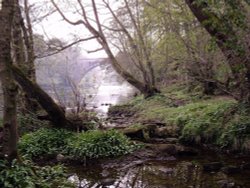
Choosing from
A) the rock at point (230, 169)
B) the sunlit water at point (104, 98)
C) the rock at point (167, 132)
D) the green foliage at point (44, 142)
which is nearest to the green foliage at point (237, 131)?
the rock at point (230, 169)

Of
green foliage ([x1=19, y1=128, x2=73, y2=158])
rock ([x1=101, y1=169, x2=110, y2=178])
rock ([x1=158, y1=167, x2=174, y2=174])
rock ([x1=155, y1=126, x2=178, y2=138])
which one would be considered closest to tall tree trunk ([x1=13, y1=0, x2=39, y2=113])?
green foliage ([x1=19, y1=128, x2=73, y2=158])

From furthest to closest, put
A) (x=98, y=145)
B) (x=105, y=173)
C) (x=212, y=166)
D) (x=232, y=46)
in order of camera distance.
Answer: (x=98, y=145) < (x=232, y=46) < (x=105, y=173) < (x=212, y=166)

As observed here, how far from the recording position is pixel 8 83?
5.64m

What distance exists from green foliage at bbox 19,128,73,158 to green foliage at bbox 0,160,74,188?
295 cm

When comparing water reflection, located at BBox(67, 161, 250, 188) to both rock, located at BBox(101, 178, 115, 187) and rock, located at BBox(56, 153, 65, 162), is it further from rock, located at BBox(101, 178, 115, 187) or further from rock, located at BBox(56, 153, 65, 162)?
rock, located at BBox(56, 153, 65, 162)

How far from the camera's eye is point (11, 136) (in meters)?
5.79

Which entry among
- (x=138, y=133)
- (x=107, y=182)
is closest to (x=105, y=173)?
(x=107, y=182)

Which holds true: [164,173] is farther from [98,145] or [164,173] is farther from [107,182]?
[98,145]

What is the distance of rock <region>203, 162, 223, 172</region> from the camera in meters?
7.94

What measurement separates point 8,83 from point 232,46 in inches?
218

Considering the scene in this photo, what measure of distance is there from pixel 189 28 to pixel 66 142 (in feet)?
24.3

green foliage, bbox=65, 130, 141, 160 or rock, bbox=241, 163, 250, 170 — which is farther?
green foliage, bbox=65, 130, 141, 160

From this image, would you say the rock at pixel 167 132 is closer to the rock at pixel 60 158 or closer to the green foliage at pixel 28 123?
the rock at pixel 60 158

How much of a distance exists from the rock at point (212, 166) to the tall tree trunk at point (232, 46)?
225 centimetres
